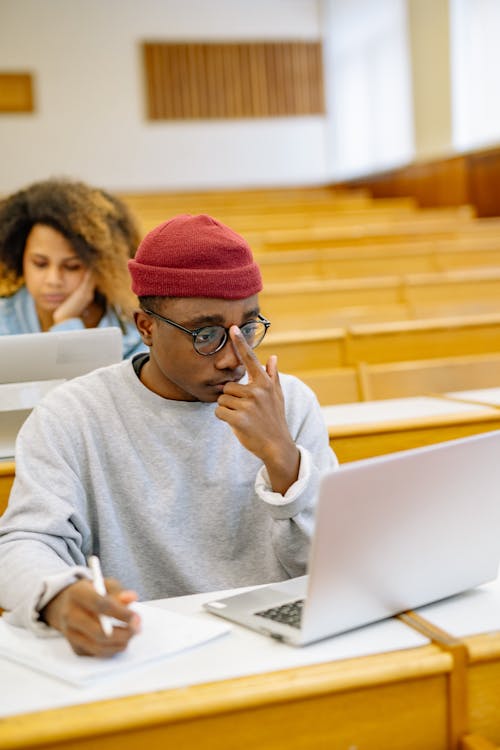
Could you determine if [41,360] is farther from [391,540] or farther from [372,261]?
[372,261]

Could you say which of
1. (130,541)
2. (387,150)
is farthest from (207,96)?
(130,541)

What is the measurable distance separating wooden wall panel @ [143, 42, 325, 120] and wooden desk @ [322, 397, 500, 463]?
15.9 feet

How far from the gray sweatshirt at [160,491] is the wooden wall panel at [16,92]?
5.16 meters

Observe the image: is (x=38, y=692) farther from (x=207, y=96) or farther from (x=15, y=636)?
(x=207, y=96)

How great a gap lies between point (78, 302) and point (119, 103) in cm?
450

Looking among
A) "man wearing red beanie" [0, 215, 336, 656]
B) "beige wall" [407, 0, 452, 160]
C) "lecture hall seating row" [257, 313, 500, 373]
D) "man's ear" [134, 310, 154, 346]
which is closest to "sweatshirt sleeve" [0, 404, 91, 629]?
"man wearing red beanie" [0, 215, 336, 656]

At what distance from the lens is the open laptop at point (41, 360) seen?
47.2 inches

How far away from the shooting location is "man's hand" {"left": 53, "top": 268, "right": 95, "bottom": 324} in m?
1.66

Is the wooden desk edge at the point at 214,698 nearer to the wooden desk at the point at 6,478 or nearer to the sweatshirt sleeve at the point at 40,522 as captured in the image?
the sweatshirt sleeve at the point at 40,522

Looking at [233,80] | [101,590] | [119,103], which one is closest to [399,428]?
[101,590]

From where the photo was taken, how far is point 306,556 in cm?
92

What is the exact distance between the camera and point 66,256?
1.69m

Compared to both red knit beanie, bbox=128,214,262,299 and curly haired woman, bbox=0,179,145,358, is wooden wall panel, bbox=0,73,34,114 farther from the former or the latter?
red knit beanie, bbox=128,214,262,299

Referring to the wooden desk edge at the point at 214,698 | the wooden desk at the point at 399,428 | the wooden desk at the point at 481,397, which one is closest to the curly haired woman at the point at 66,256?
the wooden desk at the point at 399,428
